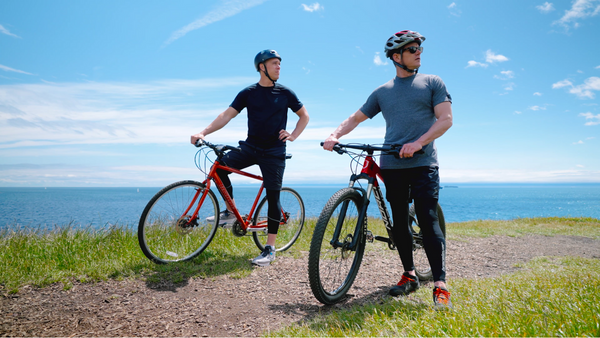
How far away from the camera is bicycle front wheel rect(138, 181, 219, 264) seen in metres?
4.38

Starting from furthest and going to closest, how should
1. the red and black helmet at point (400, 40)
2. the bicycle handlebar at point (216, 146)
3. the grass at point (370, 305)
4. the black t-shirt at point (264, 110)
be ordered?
the black t-shirt at point (264, 110) → the bicycle handlebar at point (216, 146) → the red and black helmet at point (400, 40) → the grass at point (370, 305)

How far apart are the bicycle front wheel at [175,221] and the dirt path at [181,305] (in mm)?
706

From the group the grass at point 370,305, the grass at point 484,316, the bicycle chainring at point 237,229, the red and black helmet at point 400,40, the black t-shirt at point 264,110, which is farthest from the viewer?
the bicycle chainring at point 237,229

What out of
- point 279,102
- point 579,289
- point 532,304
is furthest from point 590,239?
point 279,102

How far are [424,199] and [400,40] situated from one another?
1595 millimetres

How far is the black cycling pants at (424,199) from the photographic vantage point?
10.6 feet

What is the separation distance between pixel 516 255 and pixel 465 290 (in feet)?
15.1

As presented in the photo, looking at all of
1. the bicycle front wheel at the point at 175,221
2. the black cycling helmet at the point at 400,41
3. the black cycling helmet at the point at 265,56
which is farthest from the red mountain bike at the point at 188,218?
the black cycling helmet at the point at 400,41

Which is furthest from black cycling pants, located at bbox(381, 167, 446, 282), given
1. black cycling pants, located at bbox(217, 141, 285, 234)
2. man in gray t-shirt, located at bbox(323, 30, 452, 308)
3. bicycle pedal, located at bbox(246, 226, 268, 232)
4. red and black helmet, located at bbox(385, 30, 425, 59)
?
bicycle pedal, located at bbox(246, 226, 268, 232)

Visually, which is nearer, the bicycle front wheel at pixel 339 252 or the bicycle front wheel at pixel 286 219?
the bicycle front wheel at pixel 339 252

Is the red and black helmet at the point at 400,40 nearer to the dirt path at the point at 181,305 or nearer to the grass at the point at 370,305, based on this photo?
the grass at the point at 370,305

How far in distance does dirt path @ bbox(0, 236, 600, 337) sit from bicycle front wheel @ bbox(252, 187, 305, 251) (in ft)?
2.96

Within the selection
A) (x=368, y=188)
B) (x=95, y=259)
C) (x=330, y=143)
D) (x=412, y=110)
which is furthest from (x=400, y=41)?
(x=95, y=259)

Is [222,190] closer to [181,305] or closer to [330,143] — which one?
[181,305]
